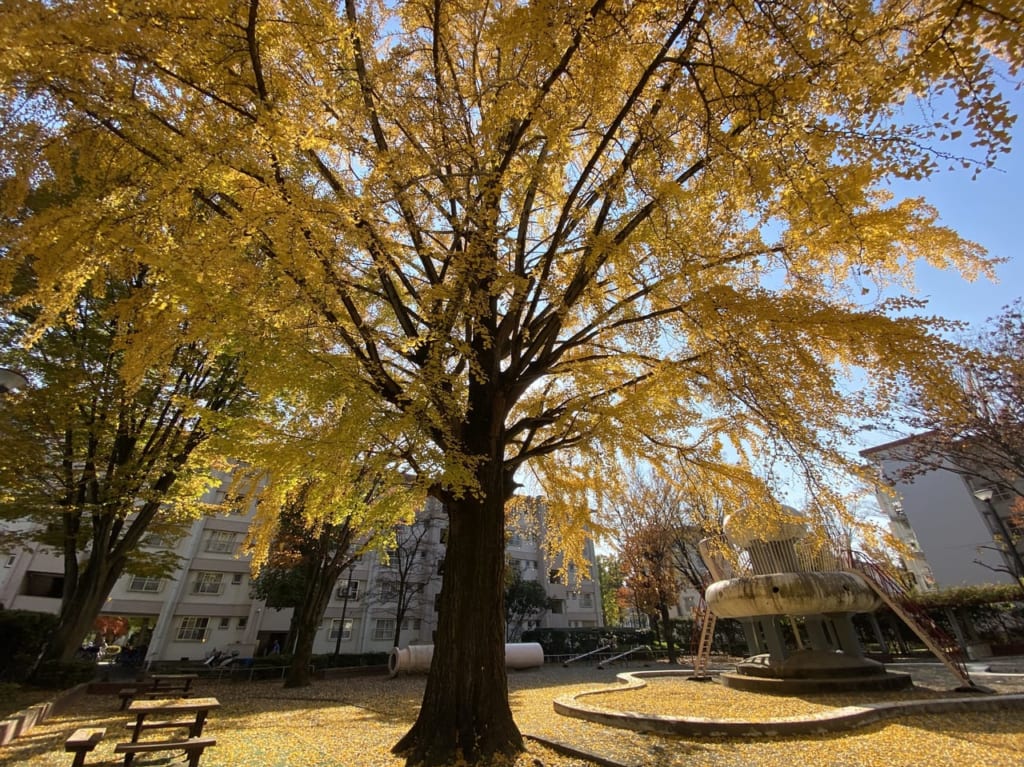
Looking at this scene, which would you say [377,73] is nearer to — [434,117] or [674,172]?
[434,117]

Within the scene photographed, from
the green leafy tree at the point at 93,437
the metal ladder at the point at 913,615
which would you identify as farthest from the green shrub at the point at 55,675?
the metal ladder at the point at 913,615

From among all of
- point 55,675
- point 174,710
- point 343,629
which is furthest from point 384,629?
point 174,710

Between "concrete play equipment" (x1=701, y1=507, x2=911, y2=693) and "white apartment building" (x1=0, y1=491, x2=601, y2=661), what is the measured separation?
15.4 metres

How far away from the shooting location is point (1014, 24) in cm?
243

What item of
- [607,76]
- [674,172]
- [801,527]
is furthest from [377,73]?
[801,527]

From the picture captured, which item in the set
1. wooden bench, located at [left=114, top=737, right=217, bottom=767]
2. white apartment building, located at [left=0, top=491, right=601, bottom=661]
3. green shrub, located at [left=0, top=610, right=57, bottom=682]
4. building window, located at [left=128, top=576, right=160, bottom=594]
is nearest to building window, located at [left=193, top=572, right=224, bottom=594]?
white apartment building, located at [left=0, top=491, right=601, bottom=661]

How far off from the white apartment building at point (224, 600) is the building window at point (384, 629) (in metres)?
0.06

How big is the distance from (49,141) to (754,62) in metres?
6.36

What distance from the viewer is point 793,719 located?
5.37m

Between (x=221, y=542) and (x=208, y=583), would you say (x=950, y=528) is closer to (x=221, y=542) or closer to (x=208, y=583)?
(x=221, y=542)

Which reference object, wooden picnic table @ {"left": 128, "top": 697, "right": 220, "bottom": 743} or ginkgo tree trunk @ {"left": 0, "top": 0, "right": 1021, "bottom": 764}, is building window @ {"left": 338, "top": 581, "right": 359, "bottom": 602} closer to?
wooden picnic table @ {"left": 128, "top": 697, "right": 220, "bottom": 743}

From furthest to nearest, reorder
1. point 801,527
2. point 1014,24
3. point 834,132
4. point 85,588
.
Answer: point 85,588, point 801,527, point 834,132, point 1014,24

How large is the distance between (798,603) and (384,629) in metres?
28.7

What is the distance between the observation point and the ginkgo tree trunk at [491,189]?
3.45 meters
